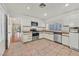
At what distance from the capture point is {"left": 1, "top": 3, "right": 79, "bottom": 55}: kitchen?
4.96 metres

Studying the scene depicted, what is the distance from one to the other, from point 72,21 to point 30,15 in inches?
109

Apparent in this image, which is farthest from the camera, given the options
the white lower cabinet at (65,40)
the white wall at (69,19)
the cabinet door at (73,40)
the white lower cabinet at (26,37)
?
the white lower cabinet at (26,37)

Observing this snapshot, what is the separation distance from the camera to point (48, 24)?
690 centimetres

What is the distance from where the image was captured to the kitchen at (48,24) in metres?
4.96

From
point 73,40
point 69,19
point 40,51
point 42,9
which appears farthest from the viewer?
point 69,19

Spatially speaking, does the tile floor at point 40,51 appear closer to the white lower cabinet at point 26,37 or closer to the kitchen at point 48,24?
the kitchen at point 48,24

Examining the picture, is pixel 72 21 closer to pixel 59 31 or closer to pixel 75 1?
pixel 59 31

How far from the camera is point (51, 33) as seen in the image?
277 inches

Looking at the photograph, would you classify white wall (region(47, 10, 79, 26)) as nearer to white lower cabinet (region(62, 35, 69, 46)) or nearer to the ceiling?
the ceiling

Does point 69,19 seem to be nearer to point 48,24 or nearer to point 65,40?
point 65,40

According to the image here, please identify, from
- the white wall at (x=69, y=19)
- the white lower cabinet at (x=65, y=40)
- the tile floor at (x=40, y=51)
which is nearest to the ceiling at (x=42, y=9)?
the white wall at (x=69, y=19)

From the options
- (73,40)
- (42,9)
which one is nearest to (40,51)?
(73,40)

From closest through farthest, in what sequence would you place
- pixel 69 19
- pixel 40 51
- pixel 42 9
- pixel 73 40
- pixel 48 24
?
pixel 40 51 < pixel 73 40 < pixel 42 9 < pixel 69 19 < pixel 48 24

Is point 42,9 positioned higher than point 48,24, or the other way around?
point 42,9
